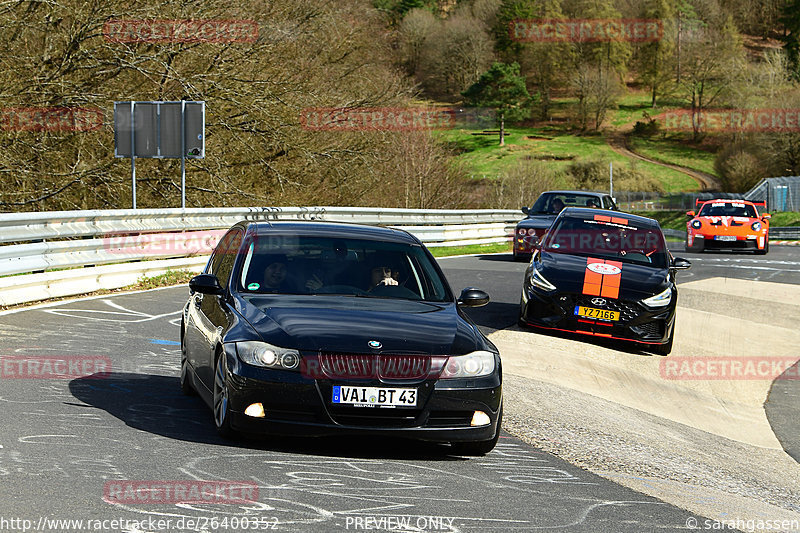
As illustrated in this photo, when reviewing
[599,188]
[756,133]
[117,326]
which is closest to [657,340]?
[117,326]

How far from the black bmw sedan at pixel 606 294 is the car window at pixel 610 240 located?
22mm

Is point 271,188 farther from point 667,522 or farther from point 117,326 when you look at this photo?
point 667,522

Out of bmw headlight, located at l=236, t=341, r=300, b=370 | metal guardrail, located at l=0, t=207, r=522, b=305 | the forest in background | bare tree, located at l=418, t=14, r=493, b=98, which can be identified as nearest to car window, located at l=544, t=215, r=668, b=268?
metal guardrail, located at l=0, t=207, r=522, b=305

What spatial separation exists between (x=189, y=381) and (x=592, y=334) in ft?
20.5

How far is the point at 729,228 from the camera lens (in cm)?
3052

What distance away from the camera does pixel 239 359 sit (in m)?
6.05

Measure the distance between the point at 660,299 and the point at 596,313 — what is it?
80 cm

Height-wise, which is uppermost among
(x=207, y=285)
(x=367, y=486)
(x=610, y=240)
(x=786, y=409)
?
(x=207, y=285)

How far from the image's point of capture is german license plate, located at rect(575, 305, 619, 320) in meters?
12.6

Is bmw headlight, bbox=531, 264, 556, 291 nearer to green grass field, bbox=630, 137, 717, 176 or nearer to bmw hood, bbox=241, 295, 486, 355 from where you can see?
bmw hood, bbox=241, 295, 486, 355

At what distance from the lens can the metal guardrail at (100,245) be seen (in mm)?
13195

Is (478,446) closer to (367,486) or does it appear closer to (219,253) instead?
(367,486)

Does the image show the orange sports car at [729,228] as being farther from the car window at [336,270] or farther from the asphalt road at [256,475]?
the asphalt road at [256,475]

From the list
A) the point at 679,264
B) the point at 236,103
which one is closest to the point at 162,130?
the point at 236,103
